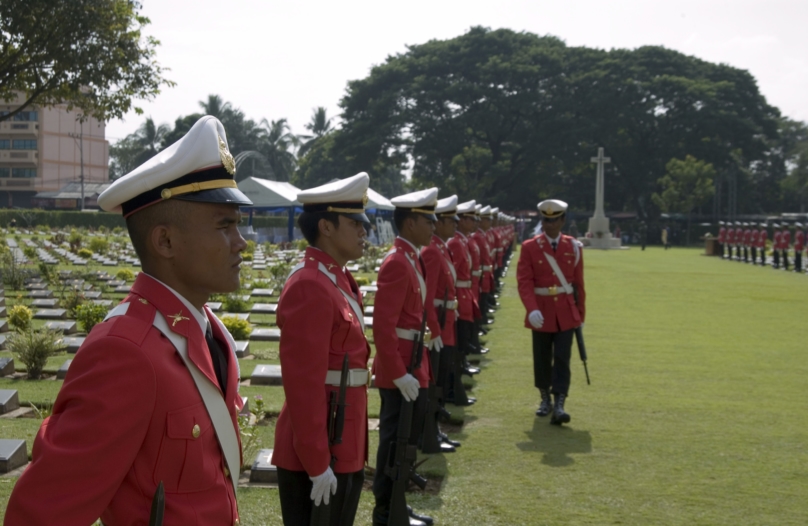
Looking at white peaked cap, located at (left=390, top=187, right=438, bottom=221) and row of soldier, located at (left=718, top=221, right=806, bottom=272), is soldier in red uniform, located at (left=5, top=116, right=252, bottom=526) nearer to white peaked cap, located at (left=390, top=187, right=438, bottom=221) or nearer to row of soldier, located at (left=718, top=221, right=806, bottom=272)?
white peaked cap, located at (left=390, top=187, right=438, bottom=221)

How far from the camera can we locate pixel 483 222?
16.4 m

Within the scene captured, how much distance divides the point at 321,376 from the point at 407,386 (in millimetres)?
1420

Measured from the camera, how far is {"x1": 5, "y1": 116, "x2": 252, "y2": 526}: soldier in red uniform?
171 centimetres

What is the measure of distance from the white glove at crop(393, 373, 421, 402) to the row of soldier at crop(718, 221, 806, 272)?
2769 cm

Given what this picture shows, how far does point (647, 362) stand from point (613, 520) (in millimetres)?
5754

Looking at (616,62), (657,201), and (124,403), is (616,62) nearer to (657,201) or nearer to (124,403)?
(657,201)

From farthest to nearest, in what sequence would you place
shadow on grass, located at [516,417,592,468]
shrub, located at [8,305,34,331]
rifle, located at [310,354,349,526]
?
shrub, located at [8,305,34,331] < shadow on grass, located at [516,417,592,468] < rifle, located at [310,354,349,526]

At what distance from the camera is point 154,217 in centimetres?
204

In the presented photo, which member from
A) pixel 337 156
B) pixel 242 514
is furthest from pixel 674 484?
pixel 337 156

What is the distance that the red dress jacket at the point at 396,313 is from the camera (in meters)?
4.65

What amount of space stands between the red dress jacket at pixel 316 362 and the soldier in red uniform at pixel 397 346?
1.04 m

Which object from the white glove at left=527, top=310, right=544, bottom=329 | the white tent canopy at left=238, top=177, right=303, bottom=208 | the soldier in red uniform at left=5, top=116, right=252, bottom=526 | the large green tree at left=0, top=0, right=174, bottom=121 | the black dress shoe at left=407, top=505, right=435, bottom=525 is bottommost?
the black dress shoe at left=407, top=505, right=435, bottom=525

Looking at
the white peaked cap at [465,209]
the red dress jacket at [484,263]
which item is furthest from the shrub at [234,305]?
the white peaked cap at [465,209]

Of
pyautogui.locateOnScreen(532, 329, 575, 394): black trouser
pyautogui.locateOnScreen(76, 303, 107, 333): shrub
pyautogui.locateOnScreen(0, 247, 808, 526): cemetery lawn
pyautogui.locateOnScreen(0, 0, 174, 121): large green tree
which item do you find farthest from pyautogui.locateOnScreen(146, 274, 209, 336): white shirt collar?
pyautogui.locateOnScreen(0, 0, 174, 121): large green tree
